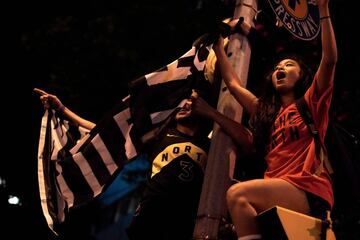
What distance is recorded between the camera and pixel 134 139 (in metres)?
5.03

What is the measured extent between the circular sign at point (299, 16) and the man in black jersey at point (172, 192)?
1105mm

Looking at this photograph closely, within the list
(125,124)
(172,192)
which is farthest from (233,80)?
(125,124)

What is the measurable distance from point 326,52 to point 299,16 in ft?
3.25

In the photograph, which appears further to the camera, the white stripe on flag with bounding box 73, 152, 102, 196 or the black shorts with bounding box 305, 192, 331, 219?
the white stripe on flag with bounding box 73, 152, 102, 196

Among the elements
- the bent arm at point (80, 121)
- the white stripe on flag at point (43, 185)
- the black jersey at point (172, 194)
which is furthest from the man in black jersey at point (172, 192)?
the bent arm at point (80, 121)

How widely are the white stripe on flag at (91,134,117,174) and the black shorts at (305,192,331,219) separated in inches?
84.8

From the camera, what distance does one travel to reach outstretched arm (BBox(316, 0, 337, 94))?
3.71m

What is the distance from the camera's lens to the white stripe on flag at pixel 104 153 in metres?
5.09

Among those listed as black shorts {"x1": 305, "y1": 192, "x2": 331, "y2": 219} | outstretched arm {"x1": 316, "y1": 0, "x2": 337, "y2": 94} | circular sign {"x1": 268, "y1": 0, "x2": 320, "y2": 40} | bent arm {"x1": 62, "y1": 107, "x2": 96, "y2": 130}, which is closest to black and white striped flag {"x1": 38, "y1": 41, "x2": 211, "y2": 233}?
circular sign {"x1": 268, "y1": 0, "x2": 320, "y2": 40}

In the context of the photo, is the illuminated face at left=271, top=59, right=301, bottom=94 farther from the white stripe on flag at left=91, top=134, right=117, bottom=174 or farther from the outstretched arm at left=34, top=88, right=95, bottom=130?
the outstretched arm at left=34, top=88, right=95, bottom=130

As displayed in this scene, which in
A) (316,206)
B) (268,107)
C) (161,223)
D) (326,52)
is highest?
(326,52)

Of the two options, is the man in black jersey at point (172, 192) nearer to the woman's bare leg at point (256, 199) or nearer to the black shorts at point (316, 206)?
the woman's bare leg at point (256, 199)

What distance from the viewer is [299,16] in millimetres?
4613

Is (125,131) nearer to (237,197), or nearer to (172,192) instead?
(172,192)
